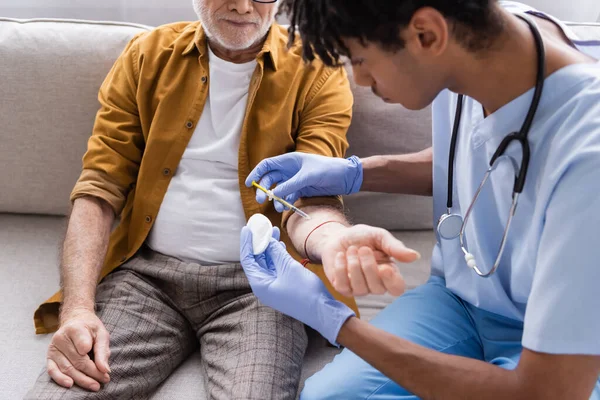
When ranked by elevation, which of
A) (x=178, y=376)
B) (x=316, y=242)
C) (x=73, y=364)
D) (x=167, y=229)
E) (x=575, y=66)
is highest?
(x=575, y=66)

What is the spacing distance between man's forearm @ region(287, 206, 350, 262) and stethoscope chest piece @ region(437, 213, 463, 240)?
228mm

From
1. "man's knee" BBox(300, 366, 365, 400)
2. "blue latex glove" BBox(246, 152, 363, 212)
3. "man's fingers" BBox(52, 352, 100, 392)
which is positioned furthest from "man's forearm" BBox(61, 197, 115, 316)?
"man's knee" BBox(300, 366, 365, 400)

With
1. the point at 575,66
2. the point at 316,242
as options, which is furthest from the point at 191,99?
the point at 575,66

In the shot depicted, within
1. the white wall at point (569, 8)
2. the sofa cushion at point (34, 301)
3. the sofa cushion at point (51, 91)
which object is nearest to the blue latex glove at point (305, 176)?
the sofa cushion at point (34, 301)

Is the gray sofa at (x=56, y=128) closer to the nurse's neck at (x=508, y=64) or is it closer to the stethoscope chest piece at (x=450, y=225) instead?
the stethoscope chest piece at (x=450, y=225)

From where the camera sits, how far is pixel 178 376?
5.03 ft

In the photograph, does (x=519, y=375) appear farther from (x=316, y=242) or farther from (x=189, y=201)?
(x=189, y=201)

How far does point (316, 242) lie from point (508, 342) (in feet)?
1.47

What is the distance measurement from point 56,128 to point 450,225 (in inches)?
46.3

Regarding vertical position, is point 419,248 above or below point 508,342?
below

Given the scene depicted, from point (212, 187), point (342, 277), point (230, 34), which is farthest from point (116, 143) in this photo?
point (342, 277)

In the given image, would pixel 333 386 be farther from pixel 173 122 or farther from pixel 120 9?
pixel 120 9

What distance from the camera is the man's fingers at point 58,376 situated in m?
1.35

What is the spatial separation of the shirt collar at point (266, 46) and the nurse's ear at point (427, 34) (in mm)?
645
